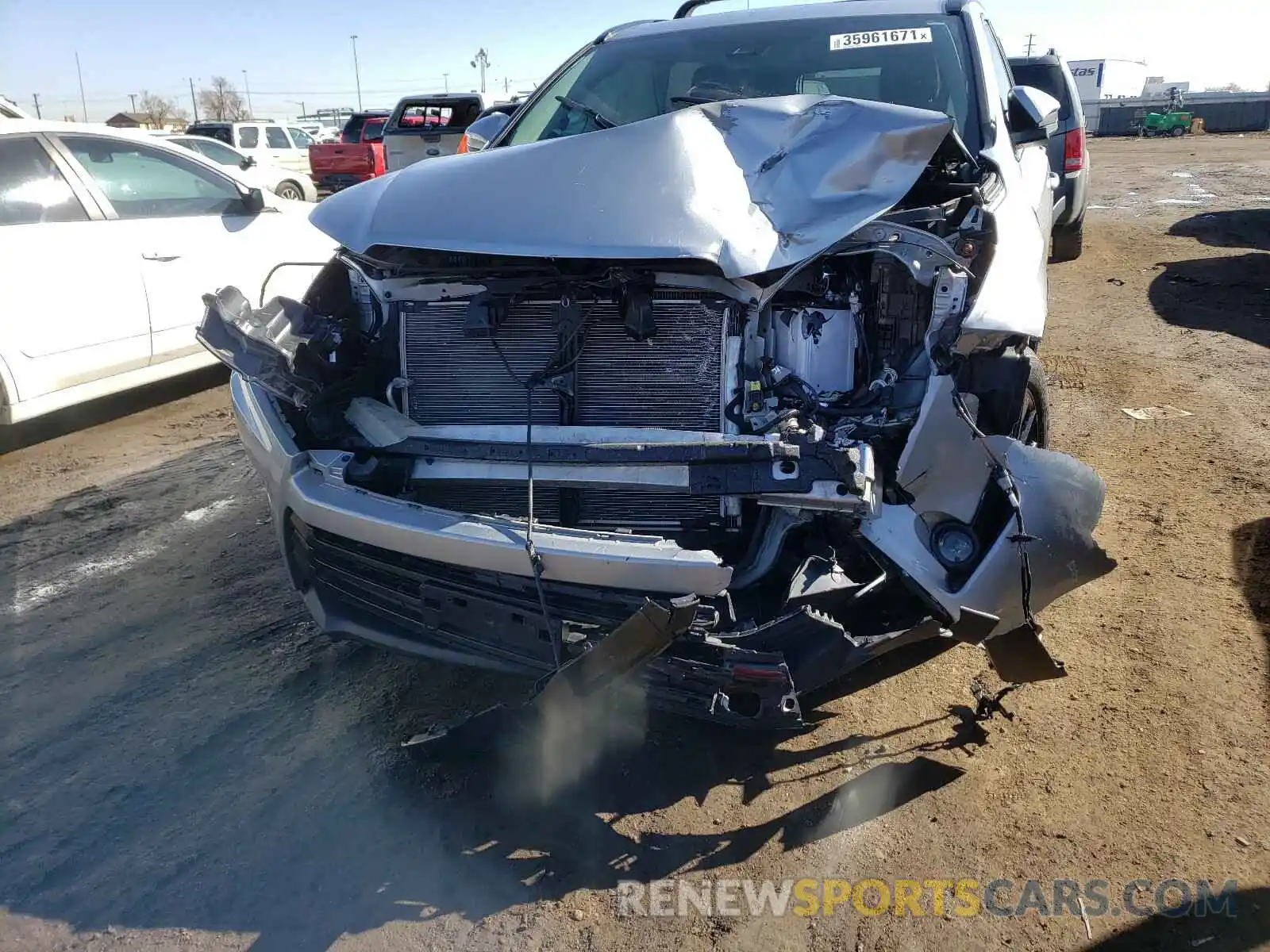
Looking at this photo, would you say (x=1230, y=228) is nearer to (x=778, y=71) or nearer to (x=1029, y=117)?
(x=1029, y=117)

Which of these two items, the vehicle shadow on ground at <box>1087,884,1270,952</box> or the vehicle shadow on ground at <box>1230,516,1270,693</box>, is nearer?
the vehicle shadow on ground at <box>1087,884,1270,952</box>

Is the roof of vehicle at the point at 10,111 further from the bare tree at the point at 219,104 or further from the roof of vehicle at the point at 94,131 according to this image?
the bare tree at the point at 219,104

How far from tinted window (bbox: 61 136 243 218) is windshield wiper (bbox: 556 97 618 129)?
3.13 m

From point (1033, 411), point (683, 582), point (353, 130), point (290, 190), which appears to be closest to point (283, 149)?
point (353, 130)

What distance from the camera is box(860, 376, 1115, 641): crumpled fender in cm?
238

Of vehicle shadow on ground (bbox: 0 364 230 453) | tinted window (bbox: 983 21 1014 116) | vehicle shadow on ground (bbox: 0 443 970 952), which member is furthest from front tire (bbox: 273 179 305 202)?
vehicle shadow on ground (bbox: 0 443 970 952)

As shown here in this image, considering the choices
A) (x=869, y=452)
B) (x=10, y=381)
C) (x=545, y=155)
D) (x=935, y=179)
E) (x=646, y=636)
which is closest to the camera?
(x=646, y=636)

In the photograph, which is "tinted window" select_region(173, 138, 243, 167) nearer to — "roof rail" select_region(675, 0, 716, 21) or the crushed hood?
"roof rail" select_region(675, 0, 716, 21)

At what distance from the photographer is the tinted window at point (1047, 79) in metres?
8.02

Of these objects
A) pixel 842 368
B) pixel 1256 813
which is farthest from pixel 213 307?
pixel 1256 813

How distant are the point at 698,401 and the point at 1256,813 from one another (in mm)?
1899

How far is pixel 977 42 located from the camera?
3828 mm

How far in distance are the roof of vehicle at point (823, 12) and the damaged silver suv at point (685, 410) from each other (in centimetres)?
129

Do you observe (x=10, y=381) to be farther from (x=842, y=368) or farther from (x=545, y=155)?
(x=842, y=368)
